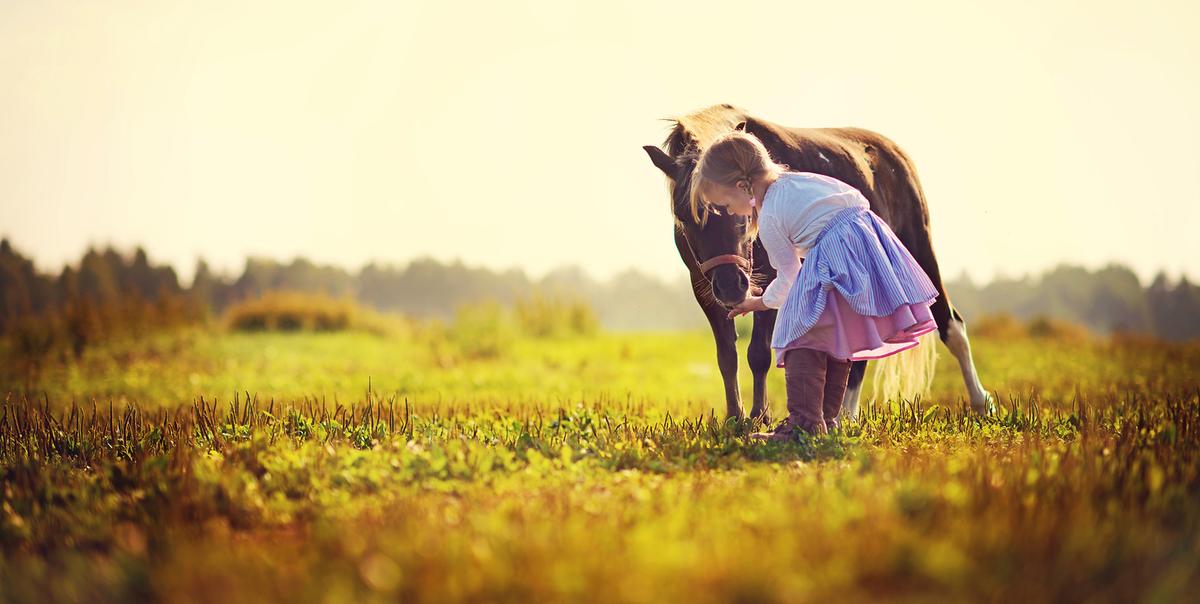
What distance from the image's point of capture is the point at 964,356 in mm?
7418

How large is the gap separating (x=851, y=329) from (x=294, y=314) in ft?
61.3

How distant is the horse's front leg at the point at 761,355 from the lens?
6.59 m

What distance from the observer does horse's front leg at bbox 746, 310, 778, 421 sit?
659cm

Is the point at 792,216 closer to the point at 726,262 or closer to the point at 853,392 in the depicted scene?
the point at 726,262

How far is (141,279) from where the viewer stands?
75.6ft

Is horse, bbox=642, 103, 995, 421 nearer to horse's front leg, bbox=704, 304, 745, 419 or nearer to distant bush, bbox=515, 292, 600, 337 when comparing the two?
horse's front leg, bbox=704, 304, 745, 419

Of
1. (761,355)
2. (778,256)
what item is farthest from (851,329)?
(761,355)

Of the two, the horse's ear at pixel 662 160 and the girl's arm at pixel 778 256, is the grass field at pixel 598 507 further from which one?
the horse's ear at pixel 662 160

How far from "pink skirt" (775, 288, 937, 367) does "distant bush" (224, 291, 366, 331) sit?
17.9 meters

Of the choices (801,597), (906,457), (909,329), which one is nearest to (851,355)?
(909,329)

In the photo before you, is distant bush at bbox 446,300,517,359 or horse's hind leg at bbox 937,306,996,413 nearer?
horse's hind leg at bbox 937,306,996,413

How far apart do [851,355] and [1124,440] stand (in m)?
1.57

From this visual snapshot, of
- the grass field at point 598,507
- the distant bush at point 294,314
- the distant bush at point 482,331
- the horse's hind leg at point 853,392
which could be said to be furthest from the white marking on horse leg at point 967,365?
the distant bush at point 294,314

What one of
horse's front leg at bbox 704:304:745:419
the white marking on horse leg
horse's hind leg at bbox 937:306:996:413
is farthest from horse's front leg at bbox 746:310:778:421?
the white marking on horse leg
